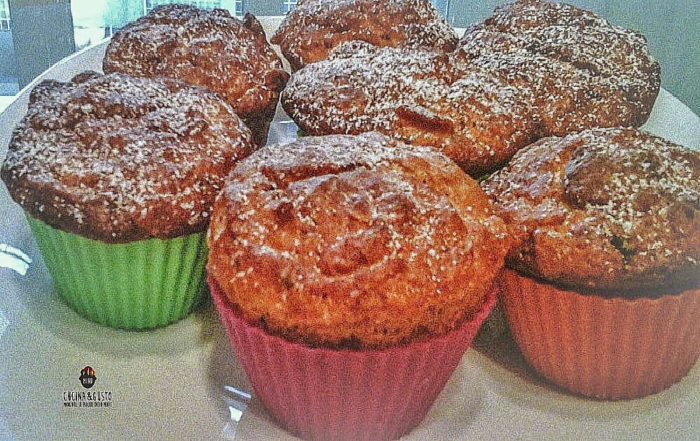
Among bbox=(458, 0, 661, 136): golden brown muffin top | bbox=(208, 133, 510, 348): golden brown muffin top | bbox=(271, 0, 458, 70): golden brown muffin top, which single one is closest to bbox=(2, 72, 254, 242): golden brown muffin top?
bbox=(208, 133, 510, 348): golden brown muffin top

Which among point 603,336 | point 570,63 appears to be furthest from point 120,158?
point 570,63

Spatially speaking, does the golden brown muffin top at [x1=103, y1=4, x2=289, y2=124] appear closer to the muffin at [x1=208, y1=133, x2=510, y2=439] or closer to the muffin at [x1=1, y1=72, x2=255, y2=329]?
the muffin at [x1=1, y1=72, x2=255, y2=329]

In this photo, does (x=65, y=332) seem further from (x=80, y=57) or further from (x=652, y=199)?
(x=652, y=199)

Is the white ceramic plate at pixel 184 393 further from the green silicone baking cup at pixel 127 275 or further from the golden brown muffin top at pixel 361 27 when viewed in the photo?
the golden brown muffin top at pixel 361 27

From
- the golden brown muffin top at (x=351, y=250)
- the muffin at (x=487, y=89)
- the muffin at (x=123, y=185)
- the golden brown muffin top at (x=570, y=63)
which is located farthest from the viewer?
the golden brown muffin top at (x=570, y=63)

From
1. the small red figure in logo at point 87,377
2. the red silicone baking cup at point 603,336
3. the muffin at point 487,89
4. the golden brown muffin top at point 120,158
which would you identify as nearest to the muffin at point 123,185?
the golden brown muffin top at point 120,158

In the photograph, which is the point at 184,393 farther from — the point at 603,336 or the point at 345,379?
the point at 603,336
